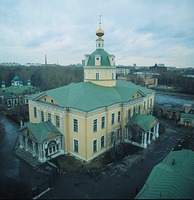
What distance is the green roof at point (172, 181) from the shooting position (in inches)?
449

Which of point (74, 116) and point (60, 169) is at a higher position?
point (74, 116)

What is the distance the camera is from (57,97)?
21.6 meters

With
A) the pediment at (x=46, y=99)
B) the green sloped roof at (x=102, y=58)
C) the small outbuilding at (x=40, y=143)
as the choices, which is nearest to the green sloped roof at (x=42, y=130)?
the small outbuilding at (x=40, y=143)

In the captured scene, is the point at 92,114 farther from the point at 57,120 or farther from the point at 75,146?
the point at 57,120

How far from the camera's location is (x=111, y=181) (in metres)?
16.9

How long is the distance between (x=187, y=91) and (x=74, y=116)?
2760 inches

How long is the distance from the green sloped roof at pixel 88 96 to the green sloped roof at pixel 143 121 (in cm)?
315

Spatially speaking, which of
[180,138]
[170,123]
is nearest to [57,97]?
[180,138]

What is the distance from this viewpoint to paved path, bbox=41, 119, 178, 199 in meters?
15.1

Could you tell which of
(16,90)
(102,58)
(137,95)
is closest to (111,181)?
(137,95)

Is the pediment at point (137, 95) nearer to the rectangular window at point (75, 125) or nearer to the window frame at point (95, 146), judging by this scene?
the window frame at point (95, 146)

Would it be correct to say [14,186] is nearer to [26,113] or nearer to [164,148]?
[164,148]

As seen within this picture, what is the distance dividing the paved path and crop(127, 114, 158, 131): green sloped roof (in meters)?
3.54

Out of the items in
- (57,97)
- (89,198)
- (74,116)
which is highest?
(57,97)
